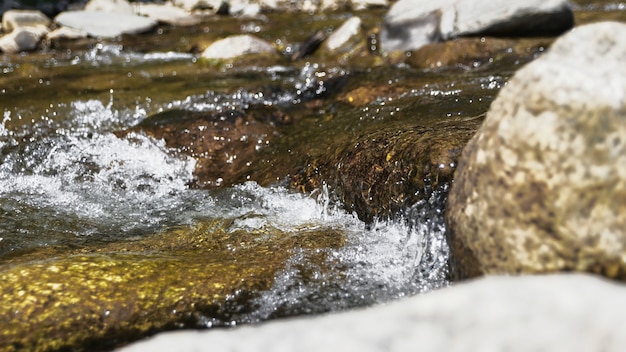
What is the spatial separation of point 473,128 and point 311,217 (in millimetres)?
1446

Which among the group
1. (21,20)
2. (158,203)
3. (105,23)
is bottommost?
(158,203)

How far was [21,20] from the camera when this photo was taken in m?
13.7

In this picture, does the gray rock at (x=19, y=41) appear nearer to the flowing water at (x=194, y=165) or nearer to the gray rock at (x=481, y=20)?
the flowing water at (x=194, y=165)

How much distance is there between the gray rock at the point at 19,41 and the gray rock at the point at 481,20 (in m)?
7.95

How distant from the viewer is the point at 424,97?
596 cm

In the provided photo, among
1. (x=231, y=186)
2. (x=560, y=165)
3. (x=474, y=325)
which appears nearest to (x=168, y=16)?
(x=231, y=186)

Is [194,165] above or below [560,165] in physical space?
below

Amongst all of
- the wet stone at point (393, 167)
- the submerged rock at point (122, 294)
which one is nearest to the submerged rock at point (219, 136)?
the wet stone at point (393, 167)

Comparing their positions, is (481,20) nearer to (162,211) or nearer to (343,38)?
(343,38)

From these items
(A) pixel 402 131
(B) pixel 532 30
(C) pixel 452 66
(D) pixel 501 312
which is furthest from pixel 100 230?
(B) pixel 532 30

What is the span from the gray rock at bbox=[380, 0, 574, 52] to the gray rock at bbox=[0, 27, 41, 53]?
7947mm

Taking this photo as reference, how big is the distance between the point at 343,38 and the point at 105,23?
6990mm

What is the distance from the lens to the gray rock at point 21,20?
1352cm

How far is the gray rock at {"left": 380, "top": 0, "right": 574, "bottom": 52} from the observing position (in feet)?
27.4
